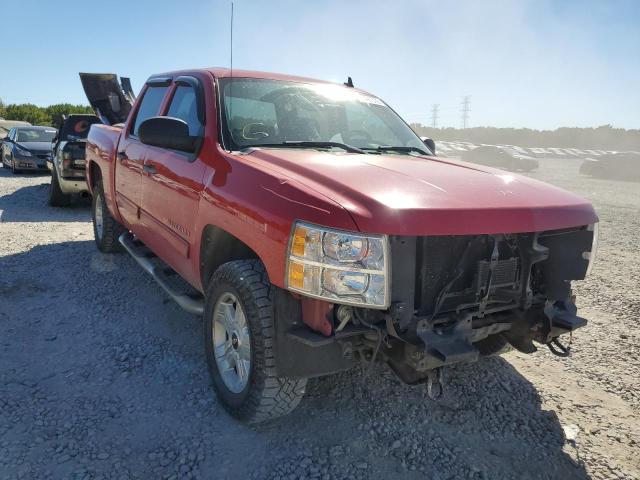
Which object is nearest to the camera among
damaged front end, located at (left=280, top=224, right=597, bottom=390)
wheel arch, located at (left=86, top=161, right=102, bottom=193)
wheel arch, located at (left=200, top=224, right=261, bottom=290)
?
damaged front end, located at (left=280, top=224, right=597, bottom=390)

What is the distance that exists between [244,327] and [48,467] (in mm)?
1099

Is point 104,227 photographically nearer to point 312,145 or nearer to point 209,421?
point 312,145

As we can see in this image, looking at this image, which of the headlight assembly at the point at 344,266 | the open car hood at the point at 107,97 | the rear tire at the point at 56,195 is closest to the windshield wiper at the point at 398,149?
the headlight assembly at the point at 344,266

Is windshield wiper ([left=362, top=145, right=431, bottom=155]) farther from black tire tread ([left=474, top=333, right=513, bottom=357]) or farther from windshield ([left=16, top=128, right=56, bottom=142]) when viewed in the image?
windshield ([left=16, top=128, right=56, bottom=142])

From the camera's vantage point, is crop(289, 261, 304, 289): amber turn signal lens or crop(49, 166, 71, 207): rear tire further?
crop(49, 166, 71, 207): rear tire

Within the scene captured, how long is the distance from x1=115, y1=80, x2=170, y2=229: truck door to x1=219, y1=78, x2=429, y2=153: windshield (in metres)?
1.08

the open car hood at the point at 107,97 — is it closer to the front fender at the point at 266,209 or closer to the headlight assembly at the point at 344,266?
the front fender at the point at 266,209

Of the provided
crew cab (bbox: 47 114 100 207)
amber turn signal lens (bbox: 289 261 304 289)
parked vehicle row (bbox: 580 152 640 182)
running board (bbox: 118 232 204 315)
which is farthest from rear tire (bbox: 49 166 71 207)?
parked vehicle row (bbox: 580 152 640 182)

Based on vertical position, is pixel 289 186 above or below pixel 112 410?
above

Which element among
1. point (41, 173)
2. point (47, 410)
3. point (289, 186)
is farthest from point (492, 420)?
point (41, 173)

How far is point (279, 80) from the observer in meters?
3.66

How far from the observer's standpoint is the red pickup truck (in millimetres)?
2117

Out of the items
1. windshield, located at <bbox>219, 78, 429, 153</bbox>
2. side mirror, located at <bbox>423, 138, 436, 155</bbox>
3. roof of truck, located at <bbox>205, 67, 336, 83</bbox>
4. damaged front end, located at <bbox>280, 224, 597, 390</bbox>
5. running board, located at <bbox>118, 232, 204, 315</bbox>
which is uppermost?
roof of truck, located at <bbox>205, 67, 336, 83</bbox>

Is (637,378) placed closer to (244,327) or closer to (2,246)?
(244,327)
